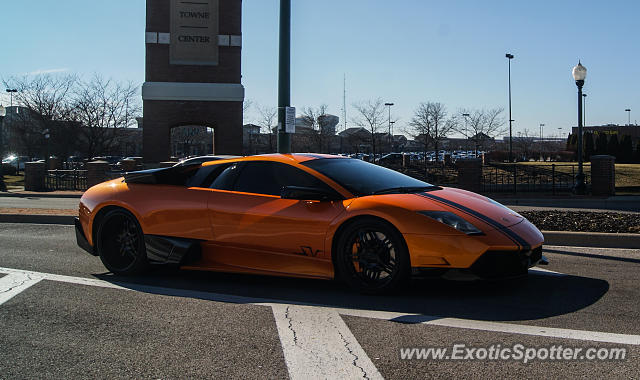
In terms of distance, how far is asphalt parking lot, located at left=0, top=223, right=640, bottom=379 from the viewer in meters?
3.32

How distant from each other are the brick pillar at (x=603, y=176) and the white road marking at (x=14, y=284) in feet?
56.0

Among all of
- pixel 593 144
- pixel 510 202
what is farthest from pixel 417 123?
pixel 510 202

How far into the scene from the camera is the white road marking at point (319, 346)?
3.23 metres

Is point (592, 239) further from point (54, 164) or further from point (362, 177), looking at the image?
point (54, 164)

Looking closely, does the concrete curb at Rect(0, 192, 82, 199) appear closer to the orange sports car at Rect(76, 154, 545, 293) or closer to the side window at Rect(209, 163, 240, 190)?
the orange sports car at Rect(76, 154, 545, 293)

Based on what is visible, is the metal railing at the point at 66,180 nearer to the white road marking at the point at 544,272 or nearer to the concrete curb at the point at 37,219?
the concrete curb at the point at 37,219

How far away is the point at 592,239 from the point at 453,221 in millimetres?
4170

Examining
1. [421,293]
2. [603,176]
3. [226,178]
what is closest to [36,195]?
[226,178]

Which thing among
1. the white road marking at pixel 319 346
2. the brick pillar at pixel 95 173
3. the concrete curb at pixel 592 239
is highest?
the brick pillar at pixel 95 173

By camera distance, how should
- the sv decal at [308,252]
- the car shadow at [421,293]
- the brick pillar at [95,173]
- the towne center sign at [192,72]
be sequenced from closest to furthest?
the car shadow at [421,293] < the sv decal at [308,252] < the brick pillar at [95,173] < the towne center sign at [192,72]

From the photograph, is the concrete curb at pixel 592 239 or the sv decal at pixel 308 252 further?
the concrete curb at pixel 592 239

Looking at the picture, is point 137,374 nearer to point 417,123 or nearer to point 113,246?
point 113,246

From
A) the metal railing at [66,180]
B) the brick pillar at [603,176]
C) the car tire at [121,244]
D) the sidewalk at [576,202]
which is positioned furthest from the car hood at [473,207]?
the metal railing at [66,180]

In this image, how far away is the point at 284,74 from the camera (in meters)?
9.87
